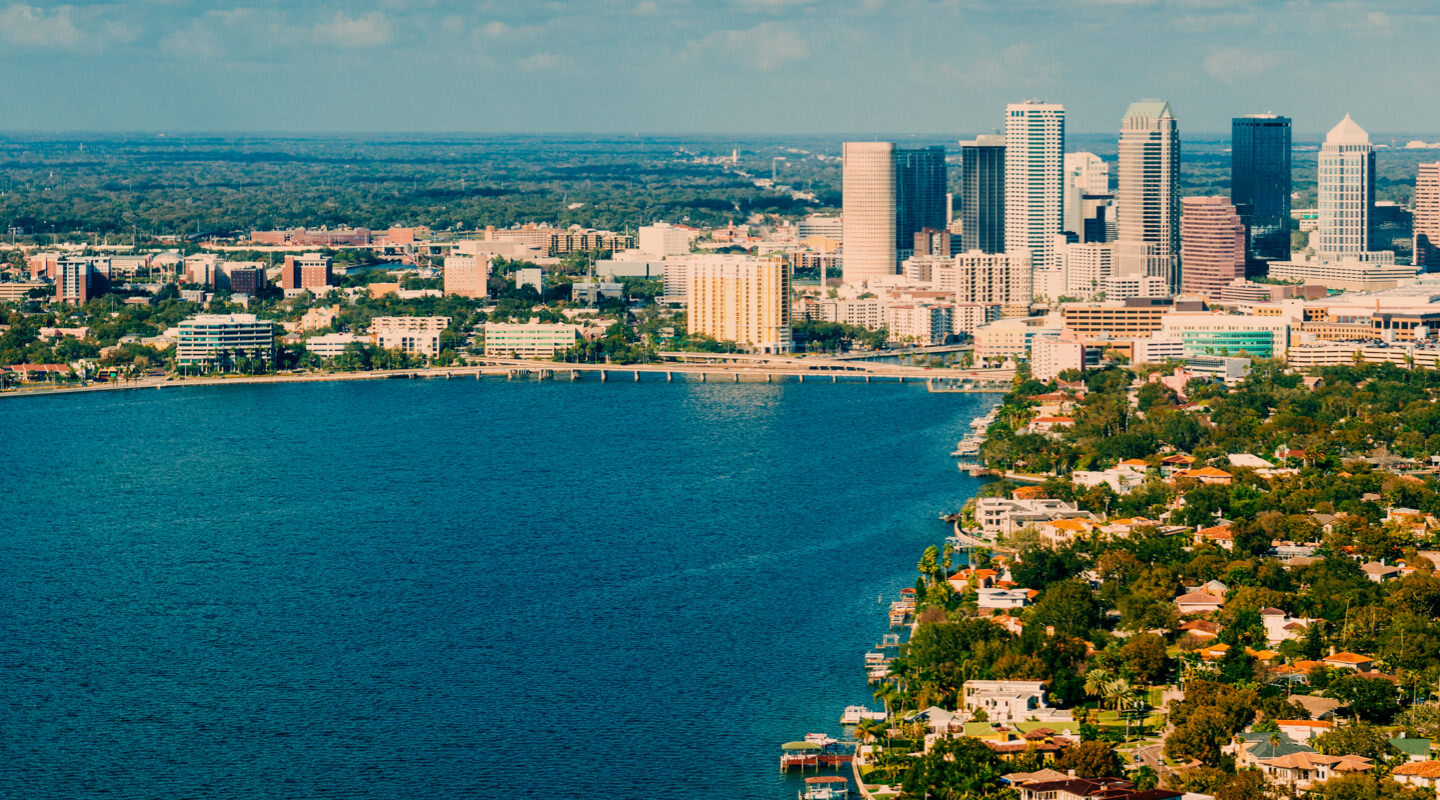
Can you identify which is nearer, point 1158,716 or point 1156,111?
point 1158,716

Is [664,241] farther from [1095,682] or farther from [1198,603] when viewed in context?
[1095,682]

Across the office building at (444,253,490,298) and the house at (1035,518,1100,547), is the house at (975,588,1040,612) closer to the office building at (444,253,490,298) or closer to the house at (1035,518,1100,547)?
the house at (1035,518,1100,547)

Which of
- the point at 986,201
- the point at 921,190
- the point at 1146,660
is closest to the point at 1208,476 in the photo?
the point at 1146,660

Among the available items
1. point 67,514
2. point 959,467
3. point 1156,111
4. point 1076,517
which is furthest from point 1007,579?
point 1156,111

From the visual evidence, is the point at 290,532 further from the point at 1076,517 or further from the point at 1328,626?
the point at 1328,626

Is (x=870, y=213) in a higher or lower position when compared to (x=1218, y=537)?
higher

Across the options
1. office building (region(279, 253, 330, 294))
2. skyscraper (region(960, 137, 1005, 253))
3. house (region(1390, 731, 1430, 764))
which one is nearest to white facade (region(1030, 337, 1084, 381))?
skyscraper (region(960, 137, 1005, 253))
